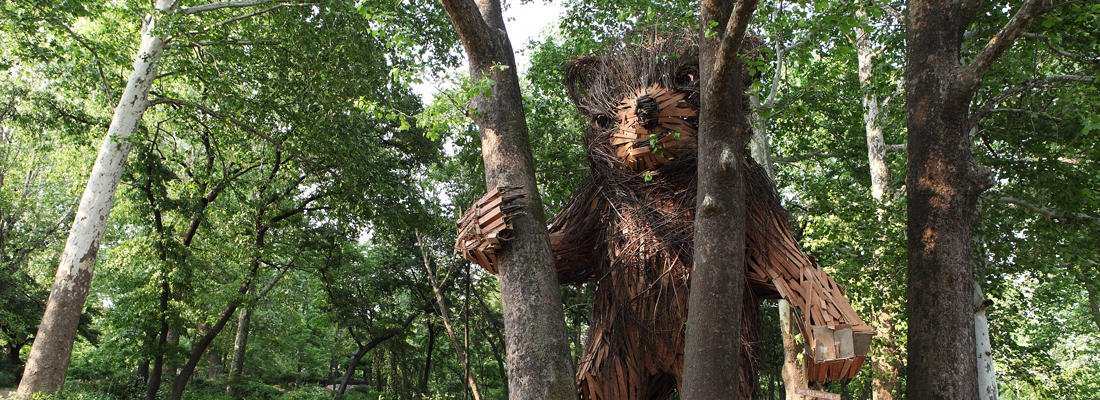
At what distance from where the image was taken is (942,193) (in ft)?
9.66

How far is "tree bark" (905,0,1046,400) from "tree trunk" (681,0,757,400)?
0.90 metres

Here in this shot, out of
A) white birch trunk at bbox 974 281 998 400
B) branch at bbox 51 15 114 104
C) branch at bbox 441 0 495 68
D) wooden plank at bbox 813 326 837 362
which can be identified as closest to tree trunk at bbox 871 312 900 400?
white birch trunk at bbox 974 281 998 400

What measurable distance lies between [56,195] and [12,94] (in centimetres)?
458

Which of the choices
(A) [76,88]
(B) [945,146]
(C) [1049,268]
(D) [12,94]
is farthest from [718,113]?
(D) [12,94]

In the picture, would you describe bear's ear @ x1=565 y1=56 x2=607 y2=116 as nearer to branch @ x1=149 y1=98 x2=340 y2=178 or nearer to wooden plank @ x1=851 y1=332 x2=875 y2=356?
wooden plank @ x1=851 y1=332 x2=875 y2=356

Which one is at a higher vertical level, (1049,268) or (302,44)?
(302,44)

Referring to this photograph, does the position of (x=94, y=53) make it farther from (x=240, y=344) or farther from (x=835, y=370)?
(x=240, y=344)

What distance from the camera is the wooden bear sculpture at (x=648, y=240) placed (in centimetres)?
345

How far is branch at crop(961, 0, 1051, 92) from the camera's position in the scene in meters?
2.81

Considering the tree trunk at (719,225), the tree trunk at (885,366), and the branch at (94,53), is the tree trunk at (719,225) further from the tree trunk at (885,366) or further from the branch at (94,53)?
the branch at (94,53)

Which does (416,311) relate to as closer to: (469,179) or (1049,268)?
(469,179)

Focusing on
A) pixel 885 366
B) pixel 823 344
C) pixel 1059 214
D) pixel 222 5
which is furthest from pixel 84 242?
pixel 885 366

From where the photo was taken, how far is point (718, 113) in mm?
2893

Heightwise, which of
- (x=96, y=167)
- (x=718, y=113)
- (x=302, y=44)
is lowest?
(x=718, y=113)
